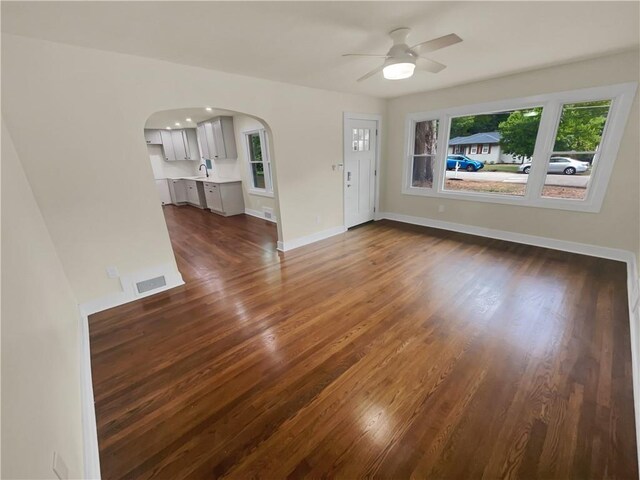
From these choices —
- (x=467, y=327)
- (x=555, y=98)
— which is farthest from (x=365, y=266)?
(x=555, y=98)

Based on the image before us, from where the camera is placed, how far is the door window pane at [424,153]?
476 centimetres

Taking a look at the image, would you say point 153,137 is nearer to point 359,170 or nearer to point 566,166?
point 359,170

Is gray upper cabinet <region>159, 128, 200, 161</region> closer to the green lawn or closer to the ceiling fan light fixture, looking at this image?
the ceiling fan light fixture

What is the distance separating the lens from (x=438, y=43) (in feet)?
6.51

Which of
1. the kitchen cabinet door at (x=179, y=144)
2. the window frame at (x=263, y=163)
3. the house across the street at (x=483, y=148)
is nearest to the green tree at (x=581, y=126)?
the house across the street at (x=483, y=148)

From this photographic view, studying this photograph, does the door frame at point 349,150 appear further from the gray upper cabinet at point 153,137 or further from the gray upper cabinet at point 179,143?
the gray upper cabinet at point 153,137

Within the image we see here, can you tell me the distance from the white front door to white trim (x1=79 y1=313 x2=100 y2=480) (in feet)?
13.1

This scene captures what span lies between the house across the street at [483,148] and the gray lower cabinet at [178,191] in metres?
7.11

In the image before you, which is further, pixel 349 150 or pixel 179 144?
pixel 179 144

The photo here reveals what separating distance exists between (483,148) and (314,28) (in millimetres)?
6043

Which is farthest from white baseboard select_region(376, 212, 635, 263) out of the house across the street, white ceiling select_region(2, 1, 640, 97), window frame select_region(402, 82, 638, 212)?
white ceiling select_region(2, 1, 640, 97)

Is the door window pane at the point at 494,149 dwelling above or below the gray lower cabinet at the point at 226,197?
above

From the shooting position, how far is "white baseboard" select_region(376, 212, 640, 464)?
1.77 m

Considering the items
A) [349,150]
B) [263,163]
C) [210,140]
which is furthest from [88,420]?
[210,140]
